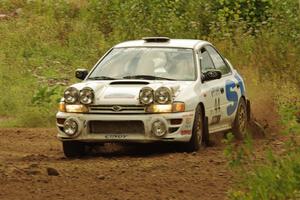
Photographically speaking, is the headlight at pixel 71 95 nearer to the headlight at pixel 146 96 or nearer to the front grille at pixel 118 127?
the front grille at pixel 118 127

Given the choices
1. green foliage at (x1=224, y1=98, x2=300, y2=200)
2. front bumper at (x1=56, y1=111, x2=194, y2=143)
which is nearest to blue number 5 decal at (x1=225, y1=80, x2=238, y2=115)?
front bumper at (x1=56, y1=111, x2=194, y2=143)

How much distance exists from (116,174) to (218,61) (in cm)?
424

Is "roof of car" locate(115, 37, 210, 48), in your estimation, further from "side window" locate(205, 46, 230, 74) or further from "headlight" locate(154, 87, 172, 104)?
"headlight" locate(154, 87, 172, 104)

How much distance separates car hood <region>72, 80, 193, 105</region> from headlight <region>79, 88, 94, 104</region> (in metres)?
0.06

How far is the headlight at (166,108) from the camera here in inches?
482

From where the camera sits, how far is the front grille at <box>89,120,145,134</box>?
1225cm

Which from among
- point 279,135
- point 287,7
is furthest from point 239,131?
point 287,7

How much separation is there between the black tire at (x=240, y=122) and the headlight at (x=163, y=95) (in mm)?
2405

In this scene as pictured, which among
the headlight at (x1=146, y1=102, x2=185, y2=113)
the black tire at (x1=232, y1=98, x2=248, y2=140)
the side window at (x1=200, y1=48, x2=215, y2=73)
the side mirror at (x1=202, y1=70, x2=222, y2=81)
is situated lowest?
the black tire at (x1=232, y1=98, x2=248, y2=140)

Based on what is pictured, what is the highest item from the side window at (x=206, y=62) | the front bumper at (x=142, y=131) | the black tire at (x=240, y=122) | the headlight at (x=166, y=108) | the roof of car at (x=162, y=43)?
the roof of car at (x=162, y=43)

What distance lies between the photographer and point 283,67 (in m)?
20.4

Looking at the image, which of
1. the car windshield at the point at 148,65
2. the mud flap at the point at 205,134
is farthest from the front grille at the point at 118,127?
the mud flap at the point at 205,134

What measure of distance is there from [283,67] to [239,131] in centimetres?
600

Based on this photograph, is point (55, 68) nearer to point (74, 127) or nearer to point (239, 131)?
point (239, 131)
